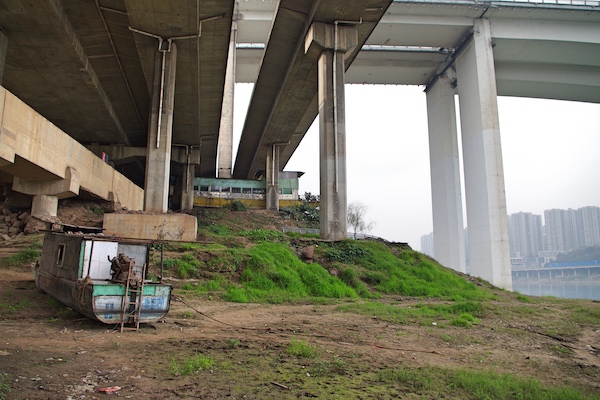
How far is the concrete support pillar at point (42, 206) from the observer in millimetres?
21391

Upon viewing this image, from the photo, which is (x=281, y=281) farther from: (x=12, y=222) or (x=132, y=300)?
(x=12, y=222)

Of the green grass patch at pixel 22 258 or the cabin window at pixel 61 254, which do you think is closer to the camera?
the cabin window at pixel 61 254

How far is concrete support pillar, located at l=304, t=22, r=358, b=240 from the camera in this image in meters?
25.1

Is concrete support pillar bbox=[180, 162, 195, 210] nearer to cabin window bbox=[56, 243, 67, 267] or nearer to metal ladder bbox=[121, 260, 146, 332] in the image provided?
cabin window bbox=[56, 243, 67, 267]

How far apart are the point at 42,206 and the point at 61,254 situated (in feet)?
38.5

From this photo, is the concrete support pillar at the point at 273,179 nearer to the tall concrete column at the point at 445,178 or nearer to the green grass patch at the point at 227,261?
the tall concrete column at the point at 445,178

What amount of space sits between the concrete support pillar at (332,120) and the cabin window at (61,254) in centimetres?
1540

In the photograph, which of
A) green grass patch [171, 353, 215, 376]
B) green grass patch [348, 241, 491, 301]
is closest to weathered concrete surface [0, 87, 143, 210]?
green grass patch [171, 353, 215, 376]

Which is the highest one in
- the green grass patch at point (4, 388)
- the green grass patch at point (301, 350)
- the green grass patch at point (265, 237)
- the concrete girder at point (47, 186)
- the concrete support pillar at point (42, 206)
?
the concrete girder at point (47, 186)

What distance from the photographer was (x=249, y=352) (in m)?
8.34

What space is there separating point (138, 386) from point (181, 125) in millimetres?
35897

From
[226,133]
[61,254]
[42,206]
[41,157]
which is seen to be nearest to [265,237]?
[42,206]

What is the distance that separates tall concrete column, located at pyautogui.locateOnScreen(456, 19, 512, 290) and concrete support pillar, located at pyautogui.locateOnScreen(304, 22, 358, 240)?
50.0 feet

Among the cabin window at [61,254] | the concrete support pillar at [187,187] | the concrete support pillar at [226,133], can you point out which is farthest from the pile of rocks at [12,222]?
the concrete support pillar at [226,133]
